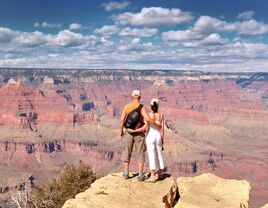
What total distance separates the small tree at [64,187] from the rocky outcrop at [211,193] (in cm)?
754

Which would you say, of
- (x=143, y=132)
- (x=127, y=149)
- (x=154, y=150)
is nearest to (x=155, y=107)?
(x=143, y=132)

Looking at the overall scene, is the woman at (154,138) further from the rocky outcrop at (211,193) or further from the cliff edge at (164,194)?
the rocky outcrop at (211,193)

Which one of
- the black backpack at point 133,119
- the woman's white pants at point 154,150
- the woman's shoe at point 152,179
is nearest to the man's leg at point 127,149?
the black backpack at point 133,119

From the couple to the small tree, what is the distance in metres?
6.58

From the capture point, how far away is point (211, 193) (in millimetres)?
16344

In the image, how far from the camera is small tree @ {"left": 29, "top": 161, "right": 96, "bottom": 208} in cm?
2283

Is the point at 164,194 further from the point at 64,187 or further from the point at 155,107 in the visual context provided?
the point at 64,187

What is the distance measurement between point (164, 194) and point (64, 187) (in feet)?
33.1

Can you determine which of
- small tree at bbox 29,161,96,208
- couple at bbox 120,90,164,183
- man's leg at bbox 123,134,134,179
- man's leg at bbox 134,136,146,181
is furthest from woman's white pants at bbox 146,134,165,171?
small tree at bbox 29,161,96,208

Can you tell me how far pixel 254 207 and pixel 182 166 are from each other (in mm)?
77201

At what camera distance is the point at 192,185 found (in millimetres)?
17141

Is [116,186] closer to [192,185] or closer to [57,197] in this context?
[192,185]

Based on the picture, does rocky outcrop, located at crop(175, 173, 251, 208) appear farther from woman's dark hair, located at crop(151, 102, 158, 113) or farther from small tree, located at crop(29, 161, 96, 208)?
small tree, located at crop(29, 161, 96, 208)

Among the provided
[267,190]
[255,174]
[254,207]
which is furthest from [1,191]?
[255,174]
